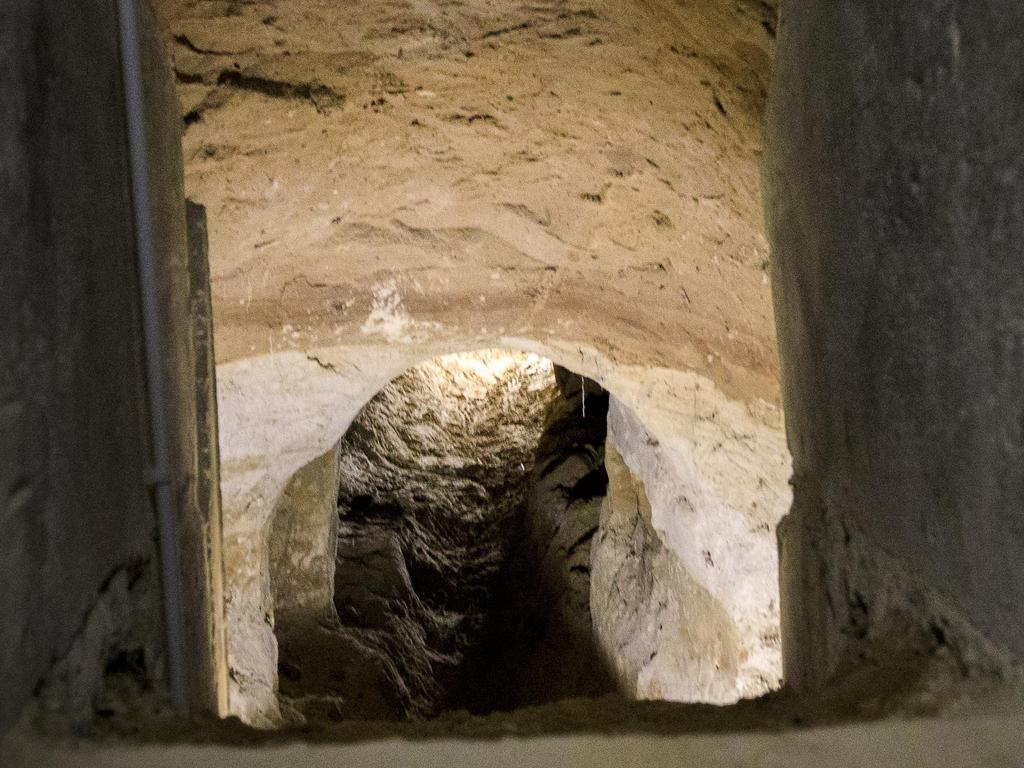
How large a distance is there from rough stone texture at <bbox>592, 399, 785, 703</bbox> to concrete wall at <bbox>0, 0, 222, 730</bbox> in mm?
2588

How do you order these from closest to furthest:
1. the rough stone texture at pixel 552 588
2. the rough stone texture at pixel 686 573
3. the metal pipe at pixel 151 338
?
the metal pipe at pixel 151 338 < the rough stone texture at pixel 686 573 < the rough stone texture at pixel 552 588

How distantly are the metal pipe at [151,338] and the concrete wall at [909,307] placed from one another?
111 cm

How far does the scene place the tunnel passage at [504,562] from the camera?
4191 millimetres

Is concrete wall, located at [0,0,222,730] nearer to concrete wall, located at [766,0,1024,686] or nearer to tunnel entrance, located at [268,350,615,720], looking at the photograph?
concrete wall, located at [766,0,1024,686]

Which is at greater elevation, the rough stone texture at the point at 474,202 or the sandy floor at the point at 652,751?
the rough stone texture at the point at 474,202

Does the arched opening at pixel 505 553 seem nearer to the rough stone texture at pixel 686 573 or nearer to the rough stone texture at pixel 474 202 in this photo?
the rough stone texture at pixel 686 573

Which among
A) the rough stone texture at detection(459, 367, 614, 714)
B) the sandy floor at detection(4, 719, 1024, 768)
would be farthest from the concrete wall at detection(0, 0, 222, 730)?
the rough stone texture at detection(459, 367, 614, 714)

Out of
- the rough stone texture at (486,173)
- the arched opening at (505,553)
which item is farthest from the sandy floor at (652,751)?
the arched opening at (505,553)

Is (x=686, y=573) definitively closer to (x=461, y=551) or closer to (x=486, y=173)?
(x=486, y=173)

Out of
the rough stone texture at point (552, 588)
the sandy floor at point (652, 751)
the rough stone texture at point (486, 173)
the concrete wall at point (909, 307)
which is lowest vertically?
the rough stone texture at point (552, 588)

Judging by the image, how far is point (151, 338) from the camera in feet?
5.13

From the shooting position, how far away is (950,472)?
1.14m

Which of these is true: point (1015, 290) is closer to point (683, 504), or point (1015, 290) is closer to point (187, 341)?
point (187, 341)

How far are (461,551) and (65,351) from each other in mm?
6534
